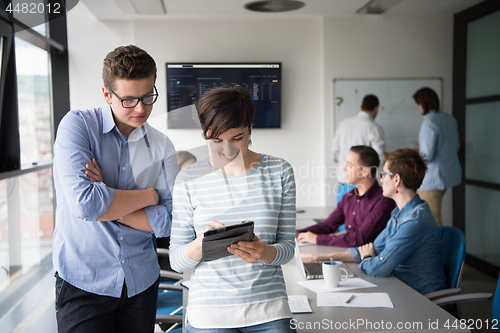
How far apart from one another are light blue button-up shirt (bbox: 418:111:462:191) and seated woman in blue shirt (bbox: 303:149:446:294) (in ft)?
7.13

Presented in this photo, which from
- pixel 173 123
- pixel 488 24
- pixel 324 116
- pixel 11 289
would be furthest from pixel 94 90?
pixel 488 24

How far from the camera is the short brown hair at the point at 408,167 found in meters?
2.22

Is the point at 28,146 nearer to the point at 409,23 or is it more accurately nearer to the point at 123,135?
the point at 123,135

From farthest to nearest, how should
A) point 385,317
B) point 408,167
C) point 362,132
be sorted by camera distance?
point 362,132
point 408,167
point 385,317

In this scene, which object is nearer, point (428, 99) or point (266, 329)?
point (266, 329)

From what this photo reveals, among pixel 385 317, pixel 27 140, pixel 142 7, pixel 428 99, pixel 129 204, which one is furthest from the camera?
pixel 428 99

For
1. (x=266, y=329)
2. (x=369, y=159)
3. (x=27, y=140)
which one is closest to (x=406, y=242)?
(x=369, y=159)

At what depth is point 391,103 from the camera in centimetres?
484

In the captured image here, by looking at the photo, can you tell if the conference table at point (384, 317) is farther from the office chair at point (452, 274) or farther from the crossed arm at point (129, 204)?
the crossed arm at point (129, 204)

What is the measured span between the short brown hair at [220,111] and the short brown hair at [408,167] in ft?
4.29

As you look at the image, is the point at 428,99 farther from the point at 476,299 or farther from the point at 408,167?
the point at 476,299

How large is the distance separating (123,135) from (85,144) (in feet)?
0.43

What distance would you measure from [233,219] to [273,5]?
11.7 ft

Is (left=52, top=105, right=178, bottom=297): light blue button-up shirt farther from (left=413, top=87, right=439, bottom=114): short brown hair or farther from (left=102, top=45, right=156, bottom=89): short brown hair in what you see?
(left=413, top=87, right=439, bottom=114): short brown hair
